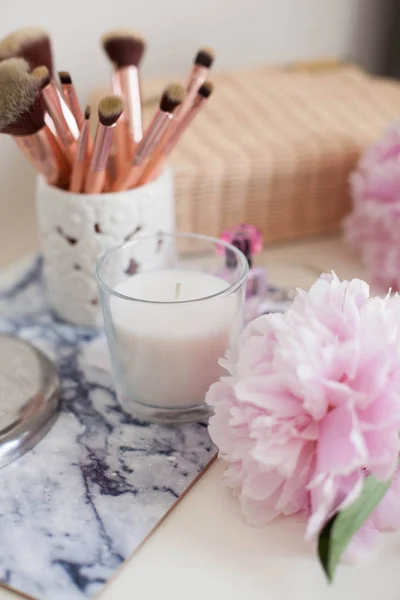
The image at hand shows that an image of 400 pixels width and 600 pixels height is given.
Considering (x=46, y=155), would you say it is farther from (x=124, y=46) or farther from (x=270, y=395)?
(x=270, y=395)

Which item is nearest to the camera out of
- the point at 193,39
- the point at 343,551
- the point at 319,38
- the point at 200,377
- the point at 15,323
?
the point at 343,551

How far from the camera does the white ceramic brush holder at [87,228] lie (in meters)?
0.52

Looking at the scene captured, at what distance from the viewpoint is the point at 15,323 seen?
1.86 ft

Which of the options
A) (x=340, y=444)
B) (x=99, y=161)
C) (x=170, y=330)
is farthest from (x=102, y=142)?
(x=340, y=444)

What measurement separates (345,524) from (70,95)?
1.10 feet

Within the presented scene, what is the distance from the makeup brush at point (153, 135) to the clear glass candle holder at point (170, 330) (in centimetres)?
7

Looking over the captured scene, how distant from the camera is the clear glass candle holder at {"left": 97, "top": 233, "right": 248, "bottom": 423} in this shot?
0.43m

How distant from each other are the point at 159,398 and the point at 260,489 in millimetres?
109

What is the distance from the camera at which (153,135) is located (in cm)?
48

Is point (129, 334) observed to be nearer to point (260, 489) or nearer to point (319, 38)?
point (260, 489)

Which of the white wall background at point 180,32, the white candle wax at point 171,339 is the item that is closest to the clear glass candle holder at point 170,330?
the white candle wax at point 171,339

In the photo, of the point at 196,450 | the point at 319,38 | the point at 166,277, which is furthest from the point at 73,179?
the point at 319,38

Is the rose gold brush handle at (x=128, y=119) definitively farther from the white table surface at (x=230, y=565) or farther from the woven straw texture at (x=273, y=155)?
the white table surface at (x=230, y=565)

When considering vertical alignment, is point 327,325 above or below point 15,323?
above
